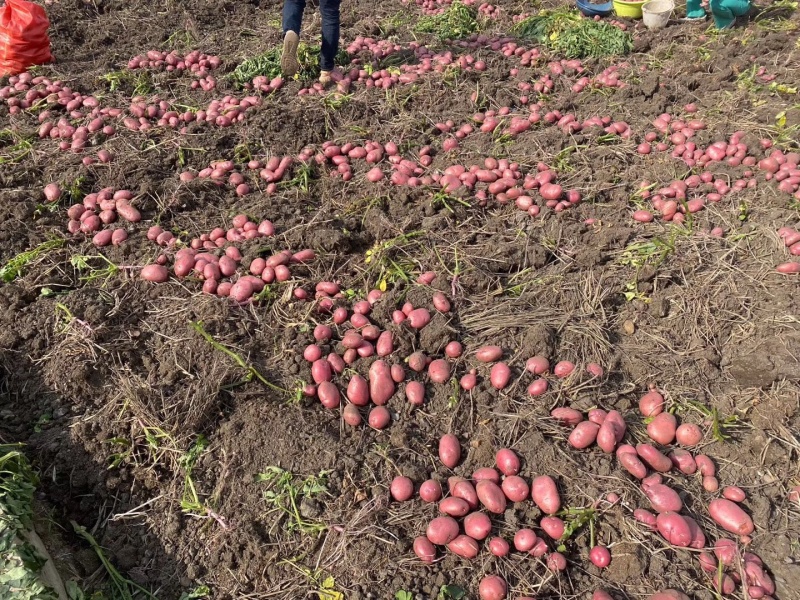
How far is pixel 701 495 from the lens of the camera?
2439 millimetres

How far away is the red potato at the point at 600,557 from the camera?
220 centimetres

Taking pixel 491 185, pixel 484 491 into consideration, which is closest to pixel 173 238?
pixel 491 185

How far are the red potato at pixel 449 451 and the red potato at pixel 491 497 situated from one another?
0.62 feet

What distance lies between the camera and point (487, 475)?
8.02 ft

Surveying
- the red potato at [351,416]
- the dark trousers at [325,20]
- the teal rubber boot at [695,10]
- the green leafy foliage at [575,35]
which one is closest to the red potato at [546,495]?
the red potato at [351,416]

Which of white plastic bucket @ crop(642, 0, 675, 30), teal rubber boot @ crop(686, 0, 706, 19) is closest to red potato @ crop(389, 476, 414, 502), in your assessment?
white plastic bucket @ crop(642, 0, 675, 30)

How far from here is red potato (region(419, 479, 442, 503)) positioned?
2412 millimetres

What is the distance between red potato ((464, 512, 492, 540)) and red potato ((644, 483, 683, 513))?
747 millimetres

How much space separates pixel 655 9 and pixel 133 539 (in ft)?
24.5

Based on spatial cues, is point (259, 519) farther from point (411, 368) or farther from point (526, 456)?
point (526, 456)

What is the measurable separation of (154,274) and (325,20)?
326 centimetres

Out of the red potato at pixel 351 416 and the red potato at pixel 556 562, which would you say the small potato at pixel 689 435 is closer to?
the red potato at pixel 556 562

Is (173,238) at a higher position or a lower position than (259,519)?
higher

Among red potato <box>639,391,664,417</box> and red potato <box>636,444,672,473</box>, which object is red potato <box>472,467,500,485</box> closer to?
red potato <box>636,444,672,473</box>
